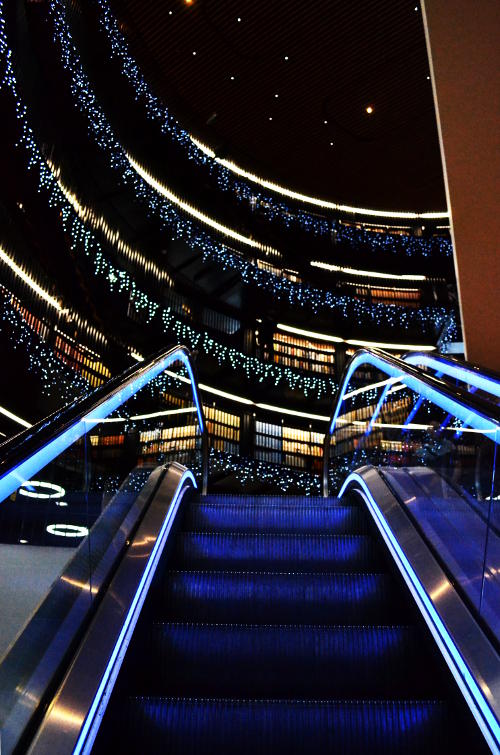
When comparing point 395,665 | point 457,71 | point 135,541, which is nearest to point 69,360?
point 457,71

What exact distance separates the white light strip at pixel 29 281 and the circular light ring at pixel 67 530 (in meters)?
8.57

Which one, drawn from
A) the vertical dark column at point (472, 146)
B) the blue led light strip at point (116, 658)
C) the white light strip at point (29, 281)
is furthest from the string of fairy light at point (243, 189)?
the blue led light strip at point (116, 658)

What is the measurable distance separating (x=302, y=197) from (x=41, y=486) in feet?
53.6

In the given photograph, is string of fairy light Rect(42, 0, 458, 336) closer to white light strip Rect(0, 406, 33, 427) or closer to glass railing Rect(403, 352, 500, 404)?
white light strip Rect(0, 406, 33, 427)

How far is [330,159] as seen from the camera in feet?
50.5

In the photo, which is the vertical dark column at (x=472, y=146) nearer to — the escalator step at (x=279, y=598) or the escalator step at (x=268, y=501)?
the escalator step at (x=268, y=501)

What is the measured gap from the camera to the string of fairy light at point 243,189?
1043 centimetres

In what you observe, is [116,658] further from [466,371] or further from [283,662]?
[466,371]

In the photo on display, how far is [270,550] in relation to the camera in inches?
151

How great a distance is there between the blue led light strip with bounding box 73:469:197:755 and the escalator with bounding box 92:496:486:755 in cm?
6

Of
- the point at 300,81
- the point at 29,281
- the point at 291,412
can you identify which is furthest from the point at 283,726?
the point at 291,412

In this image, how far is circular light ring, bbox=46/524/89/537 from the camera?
2402 millimetres

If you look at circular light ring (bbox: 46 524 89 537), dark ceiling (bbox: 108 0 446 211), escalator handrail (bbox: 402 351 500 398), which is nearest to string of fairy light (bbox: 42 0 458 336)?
dark ceiling (bbox: 108 0 446 211)

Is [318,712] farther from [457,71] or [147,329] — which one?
[147,329]
